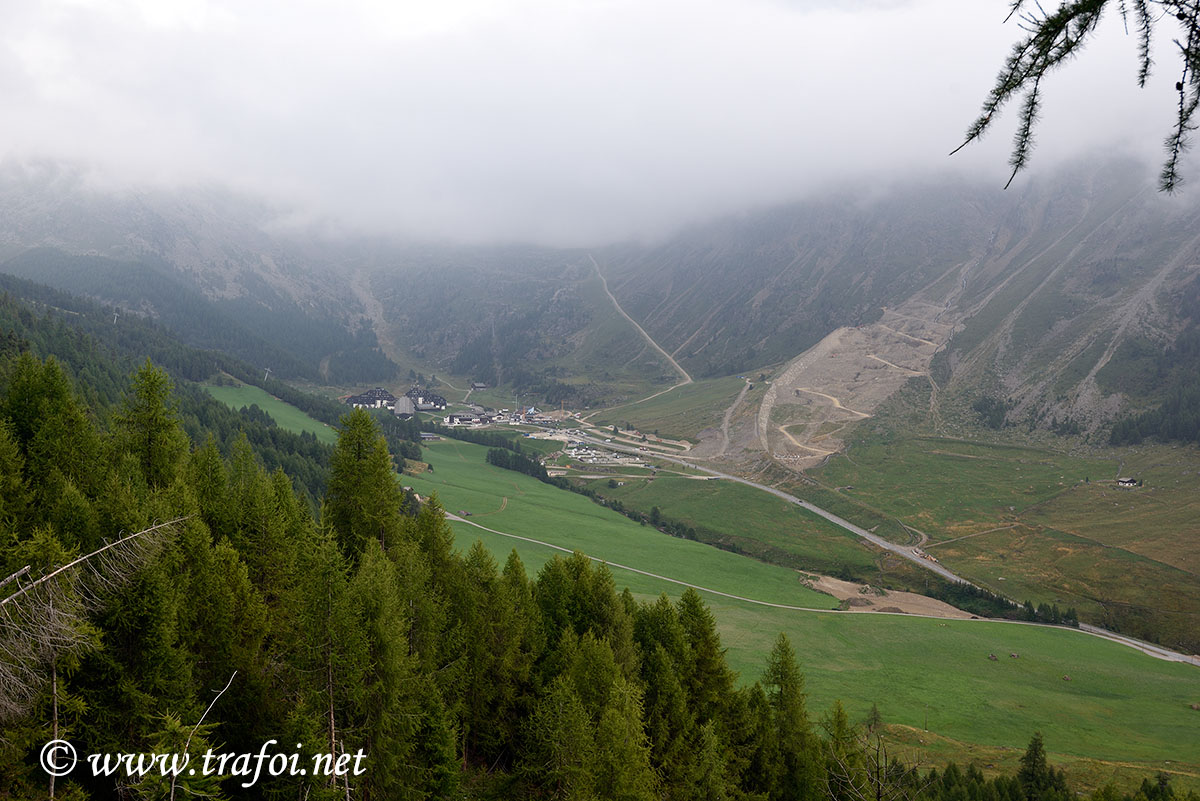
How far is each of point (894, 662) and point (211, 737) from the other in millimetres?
89187

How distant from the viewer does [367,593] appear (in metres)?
24.2

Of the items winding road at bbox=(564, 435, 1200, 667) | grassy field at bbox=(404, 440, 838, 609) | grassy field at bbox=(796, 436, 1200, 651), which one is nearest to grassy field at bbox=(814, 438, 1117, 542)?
grassy field at bbox=(796, 436, 1200, 651)

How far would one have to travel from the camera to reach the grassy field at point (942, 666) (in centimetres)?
7131

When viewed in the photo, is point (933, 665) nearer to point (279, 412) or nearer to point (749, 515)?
point (749, 515)

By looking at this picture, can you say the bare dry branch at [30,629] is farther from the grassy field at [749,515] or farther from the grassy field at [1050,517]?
the grassy field at [1050,517]

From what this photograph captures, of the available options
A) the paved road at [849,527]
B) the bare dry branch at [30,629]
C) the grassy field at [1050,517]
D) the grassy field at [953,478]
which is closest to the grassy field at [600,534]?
the paved road at [849,527]

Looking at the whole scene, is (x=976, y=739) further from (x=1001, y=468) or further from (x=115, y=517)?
(x=1001, y=468)

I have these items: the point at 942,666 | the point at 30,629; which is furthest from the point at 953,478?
the point at 30,629

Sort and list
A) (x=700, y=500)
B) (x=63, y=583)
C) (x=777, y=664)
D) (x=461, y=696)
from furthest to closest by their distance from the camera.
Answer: (x=700, y=500) → (x=777, y=664) → (x=461, y=696) → (x=63, y=583)

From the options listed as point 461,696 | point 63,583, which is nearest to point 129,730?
point 63,583

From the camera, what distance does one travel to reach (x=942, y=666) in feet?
294

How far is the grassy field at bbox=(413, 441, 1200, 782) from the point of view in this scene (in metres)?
71.3

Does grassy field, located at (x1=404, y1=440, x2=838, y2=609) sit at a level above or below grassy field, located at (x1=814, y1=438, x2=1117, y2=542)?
below

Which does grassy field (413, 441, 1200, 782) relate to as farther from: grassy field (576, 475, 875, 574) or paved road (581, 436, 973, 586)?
paved road (581, 436, 973, 586)
